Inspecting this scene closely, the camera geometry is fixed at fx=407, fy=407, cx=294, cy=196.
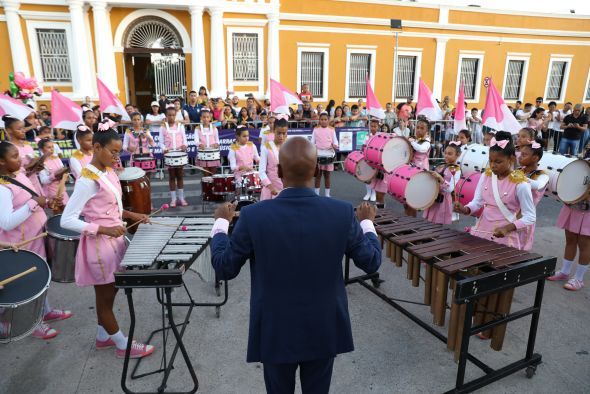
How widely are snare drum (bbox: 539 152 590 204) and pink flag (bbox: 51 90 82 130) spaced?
7.38 metres

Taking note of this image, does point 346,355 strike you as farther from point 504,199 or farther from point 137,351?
point 504,199

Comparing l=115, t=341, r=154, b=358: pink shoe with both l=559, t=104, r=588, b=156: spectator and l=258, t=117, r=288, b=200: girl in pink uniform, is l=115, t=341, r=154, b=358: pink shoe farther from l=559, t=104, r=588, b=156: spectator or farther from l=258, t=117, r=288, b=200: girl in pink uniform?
l=559, t=104, r=588, b=156: spectator

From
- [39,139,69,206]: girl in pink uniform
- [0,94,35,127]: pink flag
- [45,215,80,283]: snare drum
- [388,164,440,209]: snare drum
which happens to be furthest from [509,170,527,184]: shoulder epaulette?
[0,94,35,127]: pink flag

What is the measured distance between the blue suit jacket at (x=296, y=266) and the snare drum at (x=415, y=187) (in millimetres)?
3737

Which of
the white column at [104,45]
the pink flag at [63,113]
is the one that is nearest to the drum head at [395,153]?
the pink flag at [63,113]

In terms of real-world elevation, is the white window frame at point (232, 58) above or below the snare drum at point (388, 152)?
above

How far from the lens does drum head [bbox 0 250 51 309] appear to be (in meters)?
3.07

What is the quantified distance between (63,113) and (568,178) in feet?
25.6

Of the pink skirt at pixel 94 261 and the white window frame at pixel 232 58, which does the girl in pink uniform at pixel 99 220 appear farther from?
the white window frame at pixel 232 58

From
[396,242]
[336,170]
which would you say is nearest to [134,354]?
[396,242]

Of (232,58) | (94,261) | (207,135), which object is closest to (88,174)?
(94,261)

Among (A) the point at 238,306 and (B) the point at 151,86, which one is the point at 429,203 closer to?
(A) the point at 238,306

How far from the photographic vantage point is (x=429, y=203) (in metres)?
5.80

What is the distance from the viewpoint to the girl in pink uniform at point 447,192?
6.02m
